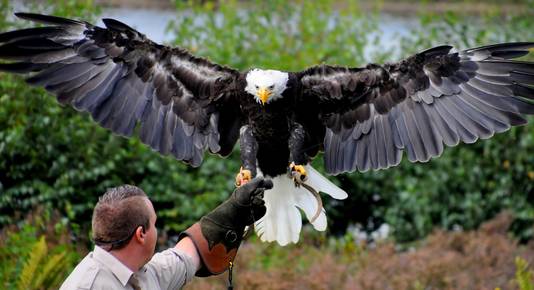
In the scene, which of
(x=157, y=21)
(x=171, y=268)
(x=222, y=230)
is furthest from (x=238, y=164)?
(x=157, y=21)

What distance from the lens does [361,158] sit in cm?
596

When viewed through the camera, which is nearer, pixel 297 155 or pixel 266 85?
pixel 266 85

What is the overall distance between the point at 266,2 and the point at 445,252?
354 centimetres

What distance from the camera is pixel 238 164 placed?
7.90 m

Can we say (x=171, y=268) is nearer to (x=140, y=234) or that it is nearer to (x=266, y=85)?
(x=140, y=234)

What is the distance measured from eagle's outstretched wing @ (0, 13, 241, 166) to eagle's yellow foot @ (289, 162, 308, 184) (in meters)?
0.50

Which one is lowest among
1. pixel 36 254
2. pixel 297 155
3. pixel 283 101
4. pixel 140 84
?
pixel 36 254

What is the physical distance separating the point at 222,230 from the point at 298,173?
1.49 m

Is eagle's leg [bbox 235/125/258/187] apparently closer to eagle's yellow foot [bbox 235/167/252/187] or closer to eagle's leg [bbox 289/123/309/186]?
eagle's yellow foot [bbox 235/167/252/187]

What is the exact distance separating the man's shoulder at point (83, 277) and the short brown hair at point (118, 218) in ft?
0.26

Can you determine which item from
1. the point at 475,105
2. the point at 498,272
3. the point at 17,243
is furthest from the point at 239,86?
the point at 498,272

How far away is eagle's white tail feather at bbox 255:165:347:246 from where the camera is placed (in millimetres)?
5715

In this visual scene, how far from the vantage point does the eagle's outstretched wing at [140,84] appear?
577 cm

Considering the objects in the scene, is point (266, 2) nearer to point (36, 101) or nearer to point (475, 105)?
point (36, 101)
